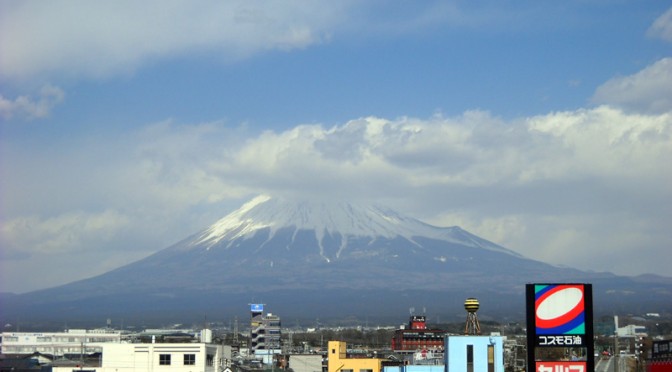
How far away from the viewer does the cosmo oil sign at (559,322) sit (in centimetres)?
4384

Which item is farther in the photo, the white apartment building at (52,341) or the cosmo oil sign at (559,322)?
the white apartment building at (52,341)

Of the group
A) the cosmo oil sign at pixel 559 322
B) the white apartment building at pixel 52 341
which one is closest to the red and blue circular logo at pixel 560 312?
the cosmo oil sign at pixel 559 322

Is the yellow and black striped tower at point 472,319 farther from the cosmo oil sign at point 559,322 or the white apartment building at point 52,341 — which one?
the white apartment building at point 52,341

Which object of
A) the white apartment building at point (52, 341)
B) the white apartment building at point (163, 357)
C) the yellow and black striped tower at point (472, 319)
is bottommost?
the white apartment building at point (52, 341)

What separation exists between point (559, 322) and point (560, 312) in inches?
16.6

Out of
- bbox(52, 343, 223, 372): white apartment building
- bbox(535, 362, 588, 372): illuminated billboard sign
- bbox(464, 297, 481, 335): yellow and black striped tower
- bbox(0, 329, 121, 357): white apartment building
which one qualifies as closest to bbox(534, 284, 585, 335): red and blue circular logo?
bbox(535, 362, 588, 372): illuminated billboard sign

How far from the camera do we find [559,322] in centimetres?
4391

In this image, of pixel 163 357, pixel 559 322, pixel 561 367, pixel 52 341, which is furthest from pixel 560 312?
pixel 52 341

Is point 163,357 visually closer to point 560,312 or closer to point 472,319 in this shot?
point 472,319

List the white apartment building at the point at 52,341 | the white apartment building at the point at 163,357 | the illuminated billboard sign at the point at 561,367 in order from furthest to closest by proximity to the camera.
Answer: the white apartment building at the point at 52,341 < the white apartment building at the point at 163,357 < the illuminated billboard sign at the point at 561,367

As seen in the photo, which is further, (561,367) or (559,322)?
(561,367)

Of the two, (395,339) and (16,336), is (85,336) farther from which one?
(395,339)

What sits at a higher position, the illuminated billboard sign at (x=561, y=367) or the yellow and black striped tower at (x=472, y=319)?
the yellow and black striped tower at (x=472, y=319)

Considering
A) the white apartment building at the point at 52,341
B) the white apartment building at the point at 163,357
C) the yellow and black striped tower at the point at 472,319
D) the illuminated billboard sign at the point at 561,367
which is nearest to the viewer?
the illuminated billboard sign at the point at 561,367
